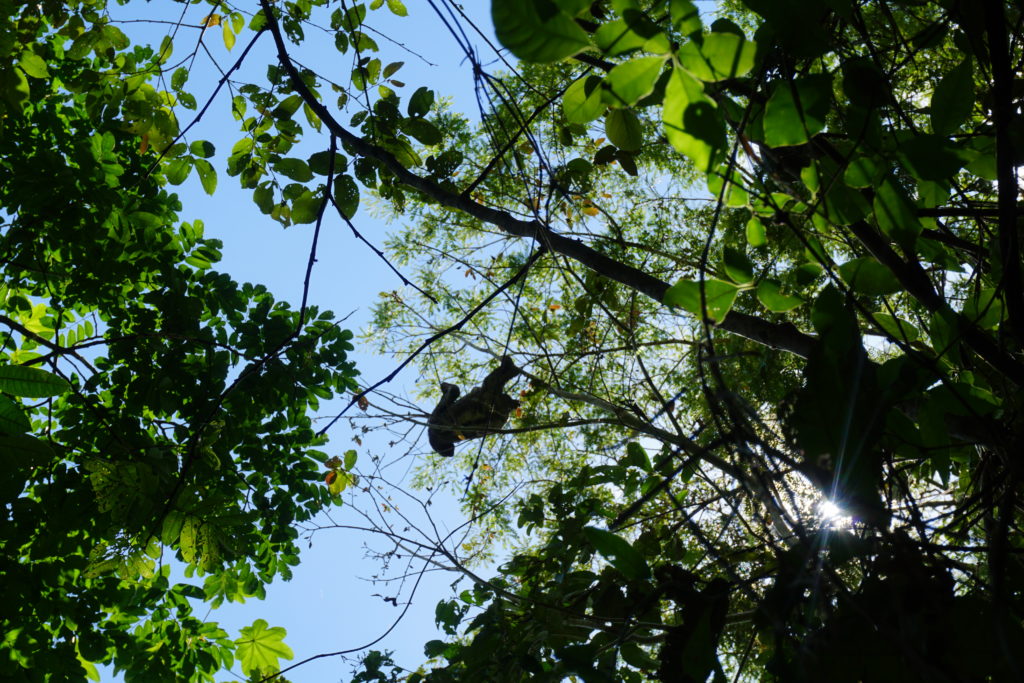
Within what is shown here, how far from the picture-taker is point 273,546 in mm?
2258

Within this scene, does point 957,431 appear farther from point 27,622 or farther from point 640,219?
point 640,219

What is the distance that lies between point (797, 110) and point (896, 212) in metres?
0.18

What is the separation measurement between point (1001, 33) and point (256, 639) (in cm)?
212

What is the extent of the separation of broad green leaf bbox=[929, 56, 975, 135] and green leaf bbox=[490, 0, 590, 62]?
442 millimetres

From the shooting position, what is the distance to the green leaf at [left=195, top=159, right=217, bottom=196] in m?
1.58

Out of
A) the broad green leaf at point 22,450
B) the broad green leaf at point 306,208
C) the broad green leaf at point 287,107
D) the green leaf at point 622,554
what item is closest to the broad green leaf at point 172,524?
the broad green leaf at point 22,450

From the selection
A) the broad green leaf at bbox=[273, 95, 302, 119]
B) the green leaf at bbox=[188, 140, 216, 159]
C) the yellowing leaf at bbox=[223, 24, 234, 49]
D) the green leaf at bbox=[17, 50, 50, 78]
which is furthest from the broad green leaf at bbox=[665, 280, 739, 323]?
the green leaf at bbox=[17, 50, 50, 78]

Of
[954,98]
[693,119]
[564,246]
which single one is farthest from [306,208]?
[954,98]

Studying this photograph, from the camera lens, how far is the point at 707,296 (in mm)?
667

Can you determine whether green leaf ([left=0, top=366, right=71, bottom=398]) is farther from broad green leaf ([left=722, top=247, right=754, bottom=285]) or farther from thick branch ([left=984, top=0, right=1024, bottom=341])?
thick branch ([left=984, top=0, right=1024, bottom=341])

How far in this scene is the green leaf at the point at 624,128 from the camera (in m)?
0.90

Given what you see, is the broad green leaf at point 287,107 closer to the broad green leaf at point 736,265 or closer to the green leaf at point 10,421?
the green leaf at point 10,421

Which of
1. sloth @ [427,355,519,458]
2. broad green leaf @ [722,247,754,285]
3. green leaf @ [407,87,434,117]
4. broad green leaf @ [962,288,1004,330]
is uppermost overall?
sloth @ [427,355,519,458]

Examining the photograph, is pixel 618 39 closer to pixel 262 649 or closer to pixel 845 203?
pixel 845 203
